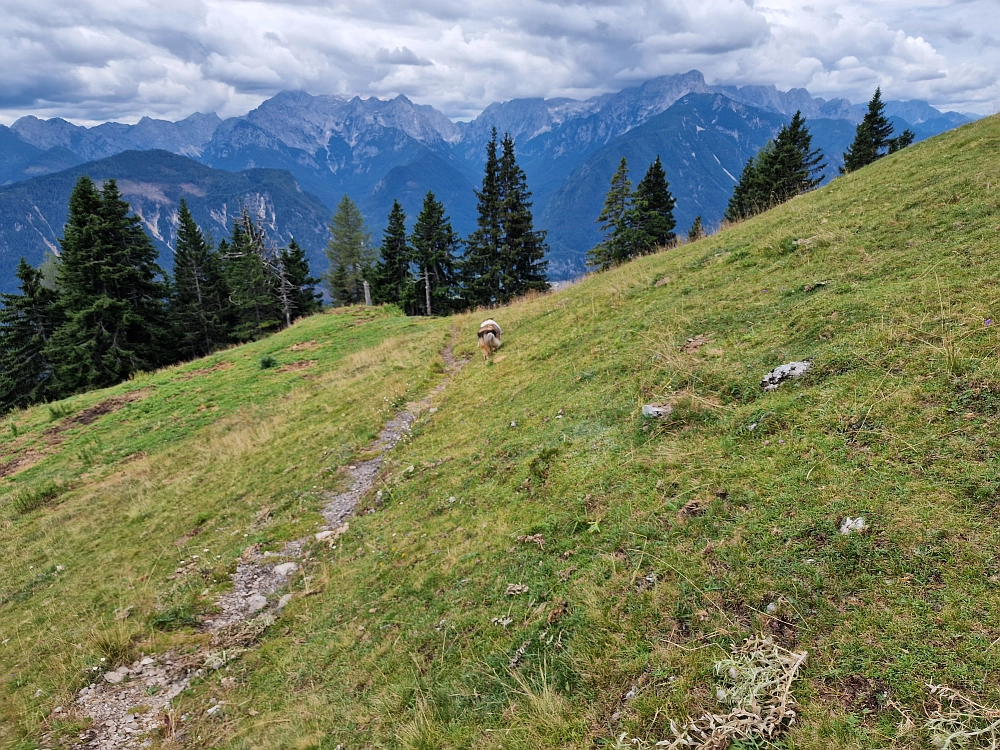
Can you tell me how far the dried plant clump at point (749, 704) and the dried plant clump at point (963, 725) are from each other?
27.7 inches

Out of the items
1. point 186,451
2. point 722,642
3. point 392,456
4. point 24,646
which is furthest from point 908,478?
point 186,451

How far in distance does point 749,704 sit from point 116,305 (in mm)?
50575

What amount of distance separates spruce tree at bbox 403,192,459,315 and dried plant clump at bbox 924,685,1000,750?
49.8 m

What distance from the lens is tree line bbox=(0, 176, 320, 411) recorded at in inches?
1492

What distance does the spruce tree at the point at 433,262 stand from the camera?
50594 mm

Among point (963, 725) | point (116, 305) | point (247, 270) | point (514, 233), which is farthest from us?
point (247, 270)

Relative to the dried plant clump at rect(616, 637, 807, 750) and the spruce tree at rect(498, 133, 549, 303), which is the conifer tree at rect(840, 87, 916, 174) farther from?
the dried plant clump at rect(616, 637, 807, 750)

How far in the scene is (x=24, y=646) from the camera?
804 centimetres

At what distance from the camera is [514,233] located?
4844 cm

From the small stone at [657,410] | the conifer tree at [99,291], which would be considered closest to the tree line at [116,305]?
the conifer tree at [99,291]

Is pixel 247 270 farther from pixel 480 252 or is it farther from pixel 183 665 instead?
pixel 183 665

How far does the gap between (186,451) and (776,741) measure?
63.4 feet

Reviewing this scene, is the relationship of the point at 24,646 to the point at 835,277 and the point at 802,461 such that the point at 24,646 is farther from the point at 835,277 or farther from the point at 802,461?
the point at 835,277

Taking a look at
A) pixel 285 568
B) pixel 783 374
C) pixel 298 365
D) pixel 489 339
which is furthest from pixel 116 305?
pixel 783 374
